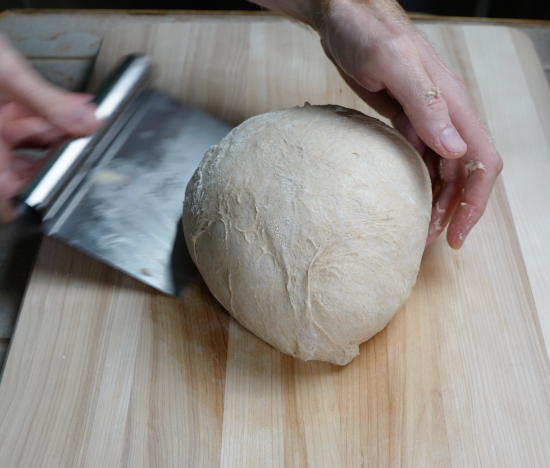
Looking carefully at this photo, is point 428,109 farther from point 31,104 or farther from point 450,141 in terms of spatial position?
point 31,104

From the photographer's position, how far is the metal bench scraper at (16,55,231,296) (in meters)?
1.20

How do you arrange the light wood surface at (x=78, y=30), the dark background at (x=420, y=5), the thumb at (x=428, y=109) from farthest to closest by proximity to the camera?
the dark background at (x=420, y=5) < the light wood surface at (x=78, y=30) < the thumb at (x=428, y=109)

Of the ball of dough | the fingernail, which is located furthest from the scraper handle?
the fingernail

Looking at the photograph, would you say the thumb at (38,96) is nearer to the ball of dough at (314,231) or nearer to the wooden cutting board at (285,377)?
the ball of dough at (314,231)

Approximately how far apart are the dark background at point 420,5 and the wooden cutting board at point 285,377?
3.74ft

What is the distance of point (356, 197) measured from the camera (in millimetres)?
1015

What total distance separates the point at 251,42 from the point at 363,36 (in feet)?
2.28

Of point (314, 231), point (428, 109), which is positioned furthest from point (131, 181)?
point (428, 109)

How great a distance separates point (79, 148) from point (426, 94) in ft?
2.64

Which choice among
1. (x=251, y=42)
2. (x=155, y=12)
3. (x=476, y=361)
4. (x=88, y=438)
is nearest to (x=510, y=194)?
(x=476, y=361)

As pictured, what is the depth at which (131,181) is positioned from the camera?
1.33 m

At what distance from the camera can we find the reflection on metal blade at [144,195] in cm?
122

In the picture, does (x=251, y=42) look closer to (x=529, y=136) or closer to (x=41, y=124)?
(x=41, y=124)

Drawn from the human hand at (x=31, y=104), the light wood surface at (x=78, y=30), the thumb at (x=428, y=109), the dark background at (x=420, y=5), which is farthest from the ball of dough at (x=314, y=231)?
the dark background at (x=420, y=5)
